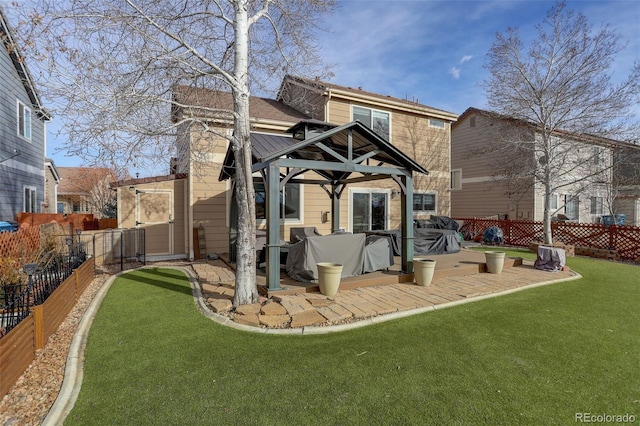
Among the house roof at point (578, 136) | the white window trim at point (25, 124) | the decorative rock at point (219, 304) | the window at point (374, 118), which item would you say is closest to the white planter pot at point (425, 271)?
the decorative rock at point (219, 304)

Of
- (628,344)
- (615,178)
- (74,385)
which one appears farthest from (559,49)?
(74,385)

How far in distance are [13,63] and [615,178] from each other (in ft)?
83.1

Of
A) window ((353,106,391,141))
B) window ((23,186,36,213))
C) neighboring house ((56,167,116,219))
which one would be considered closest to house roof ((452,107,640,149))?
window ((353,106,391,141))

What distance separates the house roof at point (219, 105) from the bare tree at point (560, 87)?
8337 millimetres

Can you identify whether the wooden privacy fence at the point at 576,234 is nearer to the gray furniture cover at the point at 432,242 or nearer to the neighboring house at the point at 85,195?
the gray furniture cover at the point at 432,242

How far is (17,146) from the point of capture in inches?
422

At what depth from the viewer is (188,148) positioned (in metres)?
5.83

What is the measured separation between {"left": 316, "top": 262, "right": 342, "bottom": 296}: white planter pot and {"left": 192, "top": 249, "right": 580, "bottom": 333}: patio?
0.52 ft

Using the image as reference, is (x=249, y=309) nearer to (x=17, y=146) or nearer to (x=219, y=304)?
(x=219, y=304)

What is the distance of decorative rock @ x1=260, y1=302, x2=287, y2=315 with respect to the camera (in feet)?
15.8

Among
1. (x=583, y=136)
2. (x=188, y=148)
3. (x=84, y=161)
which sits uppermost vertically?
(x=583, y=136)

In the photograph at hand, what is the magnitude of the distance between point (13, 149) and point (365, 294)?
13.0 meters

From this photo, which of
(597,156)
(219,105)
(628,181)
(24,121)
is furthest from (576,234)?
(24,121)

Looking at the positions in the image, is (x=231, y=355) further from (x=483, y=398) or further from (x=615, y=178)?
(x=615, y=178)
